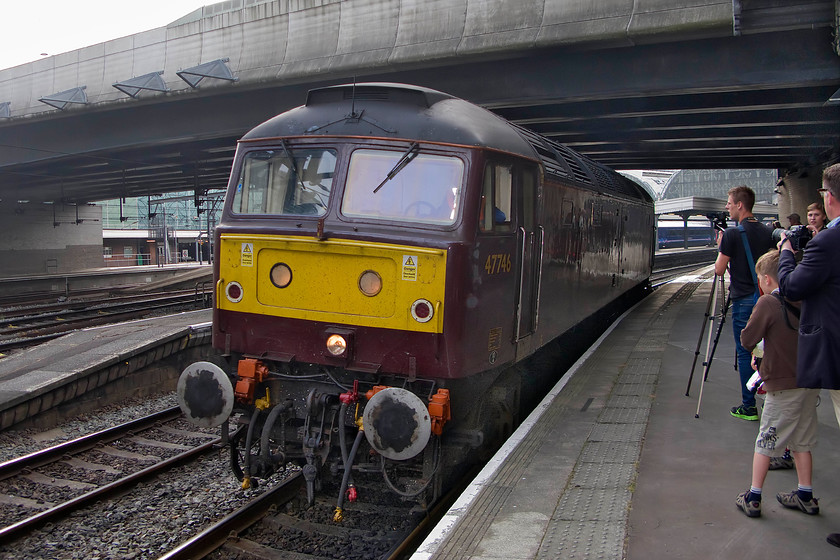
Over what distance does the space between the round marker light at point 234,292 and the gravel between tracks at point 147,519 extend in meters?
1.93

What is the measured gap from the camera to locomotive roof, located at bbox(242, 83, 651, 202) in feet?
18.5

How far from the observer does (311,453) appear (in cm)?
555

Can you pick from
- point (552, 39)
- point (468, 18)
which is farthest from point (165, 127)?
point (552, 39)

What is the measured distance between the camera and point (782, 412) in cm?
450

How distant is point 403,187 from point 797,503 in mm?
3599

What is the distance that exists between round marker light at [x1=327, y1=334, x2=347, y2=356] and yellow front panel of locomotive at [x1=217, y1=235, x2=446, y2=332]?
133mm

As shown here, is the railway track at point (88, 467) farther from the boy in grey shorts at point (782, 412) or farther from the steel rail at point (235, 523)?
the boy in grey shorts at point (782, 412)

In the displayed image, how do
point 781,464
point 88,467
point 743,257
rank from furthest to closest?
1. point 88,467
2. point 743,257
3. point 781,464

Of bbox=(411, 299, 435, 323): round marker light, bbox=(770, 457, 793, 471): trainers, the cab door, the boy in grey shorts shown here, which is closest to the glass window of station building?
the cab door

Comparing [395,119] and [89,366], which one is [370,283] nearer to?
[395,119]

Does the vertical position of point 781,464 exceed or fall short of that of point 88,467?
it exceeds it

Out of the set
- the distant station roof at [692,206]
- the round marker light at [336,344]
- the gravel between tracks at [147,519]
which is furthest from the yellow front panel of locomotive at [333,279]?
the distant station roof at [692,206]

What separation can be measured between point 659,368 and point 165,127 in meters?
15.6

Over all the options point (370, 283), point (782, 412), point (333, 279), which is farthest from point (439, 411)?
point (782, 412)
